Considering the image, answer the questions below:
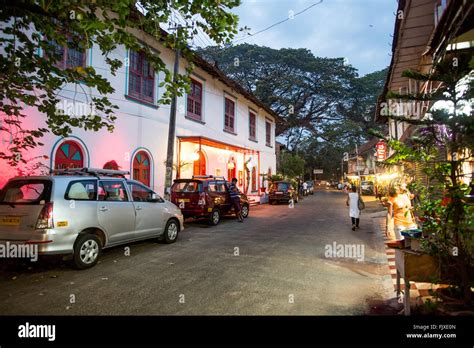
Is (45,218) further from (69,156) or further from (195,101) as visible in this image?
(195,101)

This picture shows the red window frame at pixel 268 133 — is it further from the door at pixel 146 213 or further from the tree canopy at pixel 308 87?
the door at pixel 146 213

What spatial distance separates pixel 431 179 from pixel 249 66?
3669cm

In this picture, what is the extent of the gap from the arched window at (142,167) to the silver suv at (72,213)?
15.9 ft

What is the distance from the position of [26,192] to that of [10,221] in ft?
2.36

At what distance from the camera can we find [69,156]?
9414mm

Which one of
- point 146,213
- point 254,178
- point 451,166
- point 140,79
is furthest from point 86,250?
point 254,178

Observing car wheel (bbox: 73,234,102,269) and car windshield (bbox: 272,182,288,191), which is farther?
car windshield (bbox: 272,182,288,191)

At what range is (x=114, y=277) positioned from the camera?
17.3 ft

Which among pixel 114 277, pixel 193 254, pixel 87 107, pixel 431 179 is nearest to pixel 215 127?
pixel 87 107

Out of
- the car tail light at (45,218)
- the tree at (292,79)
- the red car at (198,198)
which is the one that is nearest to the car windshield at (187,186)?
the red car at (198,198)

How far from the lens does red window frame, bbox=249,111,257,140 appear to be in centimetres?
2416

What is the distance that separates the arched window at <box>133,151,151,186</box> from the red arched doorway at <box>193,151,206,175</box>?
12.6 ft

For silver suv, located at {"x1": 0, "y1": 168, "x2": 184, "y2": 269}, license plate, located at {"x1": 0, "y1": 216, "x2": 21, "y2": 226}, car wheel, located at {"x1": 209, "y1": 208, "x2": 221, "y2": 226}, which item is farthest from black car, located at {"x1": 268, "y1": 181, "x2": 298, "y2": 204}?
license plate, located at {"x1": 0, "y1": 216, "x2": 21, "y2": 226}

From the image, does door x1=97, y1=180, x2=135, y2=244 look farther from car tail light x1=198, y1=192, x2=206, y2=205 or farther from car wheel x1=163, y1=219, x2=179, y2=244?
car tail light x1=198, y1=192, x2=206, y2=205
